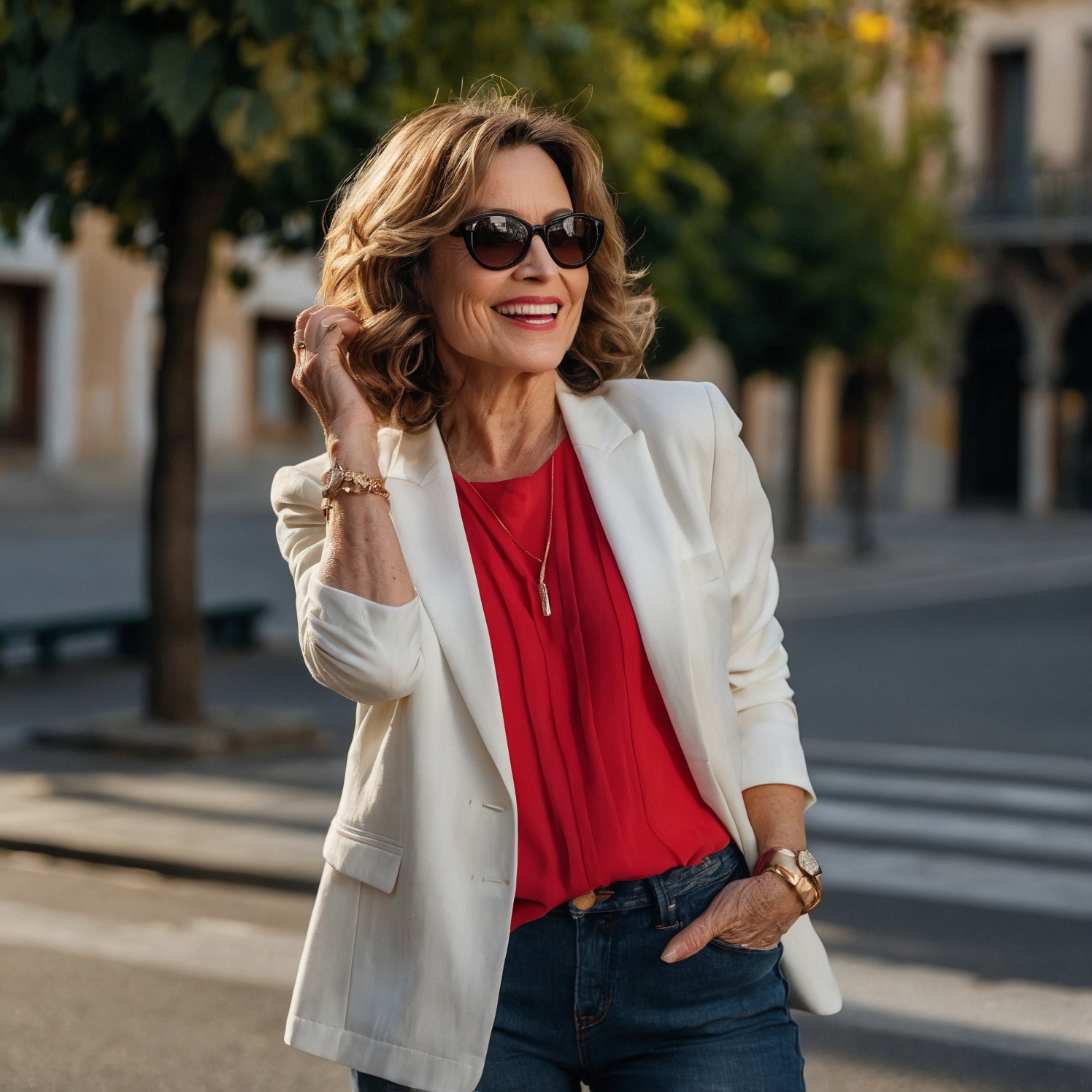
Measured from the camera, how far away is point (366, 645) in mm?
2146

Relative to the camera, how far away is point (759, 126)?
719 inches

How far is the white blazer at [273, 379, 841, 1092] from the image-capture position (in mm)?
2150

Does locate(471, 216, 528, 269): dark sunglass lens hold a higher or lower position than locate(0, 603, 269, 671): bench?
higher

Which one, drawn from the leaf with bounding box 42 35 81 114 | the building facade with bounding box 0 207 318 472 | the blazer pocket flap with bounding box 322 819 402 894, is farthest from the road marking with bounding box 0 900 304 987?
the building facade with bounding box 0 207 318 472

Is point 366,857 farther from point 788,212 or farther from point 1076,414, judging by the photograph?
point 1076,414

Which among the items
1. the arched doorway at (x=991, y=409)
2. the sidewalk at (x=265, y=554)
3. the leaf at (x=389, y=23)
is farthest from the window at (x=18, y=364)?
the leaf at (x=389, y=23)

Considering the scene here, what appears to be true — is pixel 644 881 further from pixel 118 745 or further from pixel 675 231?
pixel 675 231

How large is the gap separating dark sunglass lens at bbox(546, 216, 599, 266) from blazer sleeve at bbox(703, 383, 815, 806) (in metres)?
0.27

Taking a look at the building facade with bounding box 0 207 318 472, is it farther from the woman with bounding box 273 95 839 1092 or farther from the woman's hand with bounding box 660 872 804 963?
the woman's hand with bounding box 660 872 804 963

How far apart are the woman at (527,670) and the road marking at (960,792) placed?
6.05 m

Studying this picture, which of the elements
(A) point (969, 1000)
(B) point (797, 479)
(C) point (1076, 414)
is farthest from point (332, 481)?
(C) point (1076, 414)

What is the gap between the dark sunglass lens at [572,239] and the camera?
2.35 m

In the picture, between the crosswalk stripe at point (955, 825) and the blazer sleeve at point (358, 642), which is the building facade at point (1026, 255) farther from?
the blazer sleeve at point (358, 642)

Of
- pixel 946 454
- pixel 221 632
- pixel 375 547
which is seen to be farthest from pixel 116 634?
pixel 946 454
